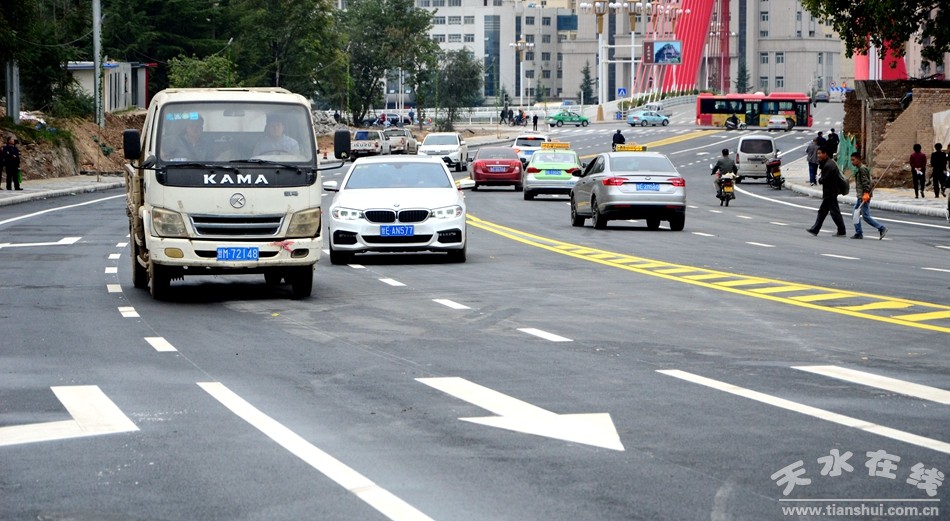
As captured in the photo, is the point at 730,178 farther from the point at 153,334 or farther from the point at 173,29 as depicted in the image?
the point at 173,29

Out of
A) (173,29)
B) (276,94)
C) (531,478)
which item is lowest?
(531,478)

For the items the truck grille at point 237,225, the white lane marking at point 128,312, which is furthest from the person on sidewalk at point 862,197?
the white lane marking at point 128,312

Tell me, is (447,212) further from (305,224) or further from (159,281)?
(159,281)

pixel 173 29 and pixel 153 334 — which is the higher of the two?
pixel 173 29

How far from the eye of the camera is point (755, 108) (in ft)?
409

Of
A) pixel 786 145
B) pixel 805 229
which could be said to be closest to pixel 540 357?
pixel 805 229

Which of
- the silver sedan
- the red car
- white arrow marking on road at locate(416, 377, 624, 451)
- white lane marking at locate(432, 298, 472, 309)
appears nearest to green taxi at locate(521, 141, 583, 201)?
the red car

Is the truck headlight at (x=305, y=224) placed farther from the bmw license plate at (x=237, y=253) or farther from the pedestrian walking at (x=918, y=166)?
the pedestrian walking at (x=918, y=166)

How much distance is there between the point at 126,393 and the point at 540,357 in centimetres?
352

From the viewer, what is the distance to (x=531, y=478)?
7.53 metres

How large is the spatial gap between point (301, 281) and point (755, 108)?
111m

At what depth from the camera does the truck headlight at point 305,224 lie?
16.9 meters

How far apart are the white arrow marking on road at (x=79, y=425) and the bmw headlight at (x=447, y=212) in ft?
40.6

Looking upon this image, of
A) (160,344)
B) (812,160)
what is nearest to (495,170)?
(812,160)
